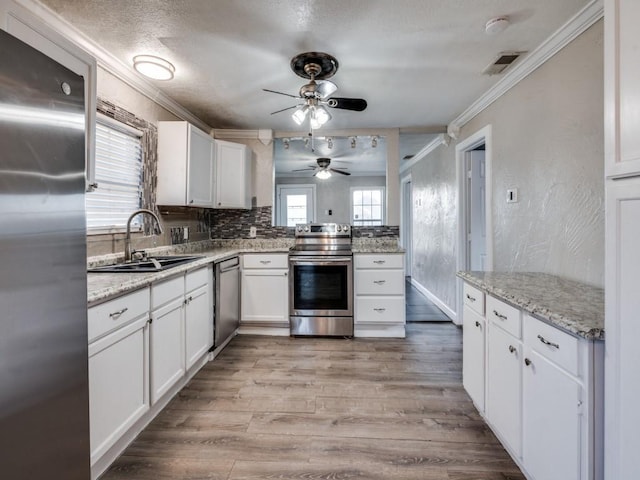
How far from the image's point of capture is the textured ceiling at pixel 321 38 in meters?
1.74

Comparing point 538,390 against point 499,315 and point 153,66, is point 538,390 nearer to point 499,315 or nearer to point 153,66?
point 499,315

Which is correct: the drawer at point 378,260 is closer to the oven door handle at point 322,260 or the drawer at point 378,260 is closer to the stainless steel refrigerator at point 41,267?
the oven door handle at point 322,260

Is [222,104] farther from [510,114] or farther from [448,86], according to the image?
[510,114]

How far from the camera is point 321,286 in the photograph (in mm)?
3402

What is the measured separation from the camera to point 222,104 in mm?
3129

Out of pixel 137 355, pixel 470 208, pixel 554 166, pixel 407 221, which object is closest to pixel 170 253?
pixel 137 355

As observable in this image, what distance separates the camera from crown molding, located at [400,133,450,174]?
396 cm

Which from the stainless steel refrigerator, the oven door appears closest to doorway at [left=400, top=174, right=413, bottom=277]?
the oven door

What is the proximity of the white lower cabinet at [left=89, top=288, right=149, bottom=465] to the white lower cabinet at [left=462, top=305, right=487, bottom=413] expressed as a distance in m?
1.85

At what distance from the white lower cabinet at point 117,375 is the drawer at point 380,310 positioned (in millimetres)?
2086

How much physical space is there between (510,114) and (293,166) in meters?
4.02

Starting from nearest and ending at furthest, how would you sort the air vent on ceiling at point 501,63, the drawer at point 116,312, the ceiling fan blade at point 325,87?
the drawer at point 116,312 → the air vent on ceiling at point 501,63 → the ceiling fan blade at point 325,87

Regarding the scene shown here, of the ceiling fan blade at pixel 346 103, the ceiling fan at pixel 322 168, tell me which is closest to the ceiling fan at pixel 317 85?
the ceiling fan blade at pixel 346 103

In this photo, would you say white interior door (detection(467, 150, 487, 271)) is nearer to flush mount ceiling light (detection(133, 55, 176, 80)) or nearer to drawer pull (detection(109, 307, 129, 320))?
flush mount ceiling light (detection(133, 55, 176, 80))
